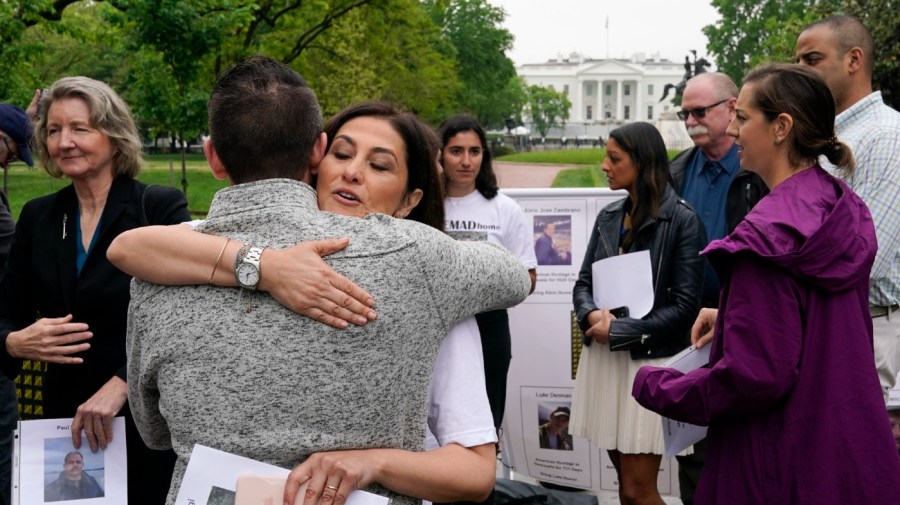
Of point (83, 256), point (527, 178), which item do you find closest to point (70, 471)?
point (83, 256)

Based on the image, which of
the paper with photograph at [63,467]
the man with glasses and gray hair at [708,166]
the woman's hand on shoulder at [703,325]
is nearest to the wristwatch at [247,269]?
the paper with photograph at [63,467]

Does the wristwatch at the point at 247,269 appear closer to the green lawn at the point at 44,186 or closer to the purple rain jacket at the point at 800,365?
the purple rain jacket at the point at 800,365

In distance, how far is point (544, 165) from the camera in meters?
42.3

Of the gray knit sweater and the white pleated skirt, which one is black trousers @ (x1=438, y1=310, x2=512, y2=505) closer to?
the white pleated skirt

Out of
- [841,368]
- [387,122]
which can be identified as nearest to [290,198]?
[387,122]

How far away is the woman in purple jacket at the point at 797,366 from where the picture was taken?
7.41ft

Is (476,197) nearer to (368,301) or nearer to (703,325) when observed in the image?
(703,325)

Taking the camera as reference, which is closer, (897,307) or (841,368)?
(841,368)

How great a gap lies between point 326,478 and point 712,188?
366 centimetres

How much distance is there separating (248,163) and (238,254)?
0.61 feet

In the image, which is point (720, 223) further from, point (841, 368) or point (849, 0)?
point (849, 0)

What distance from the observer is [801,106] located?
2.54 m

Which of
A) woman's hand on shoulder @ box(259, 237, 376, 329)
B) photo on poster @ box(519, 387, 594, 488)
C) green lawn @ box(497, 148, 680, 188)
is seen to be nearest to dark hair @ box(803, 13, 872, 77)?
photo on poster @ box(519, 387, 594, 488)

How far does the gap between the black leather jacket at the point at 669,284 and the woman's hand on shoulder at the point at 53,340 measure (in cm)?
246
